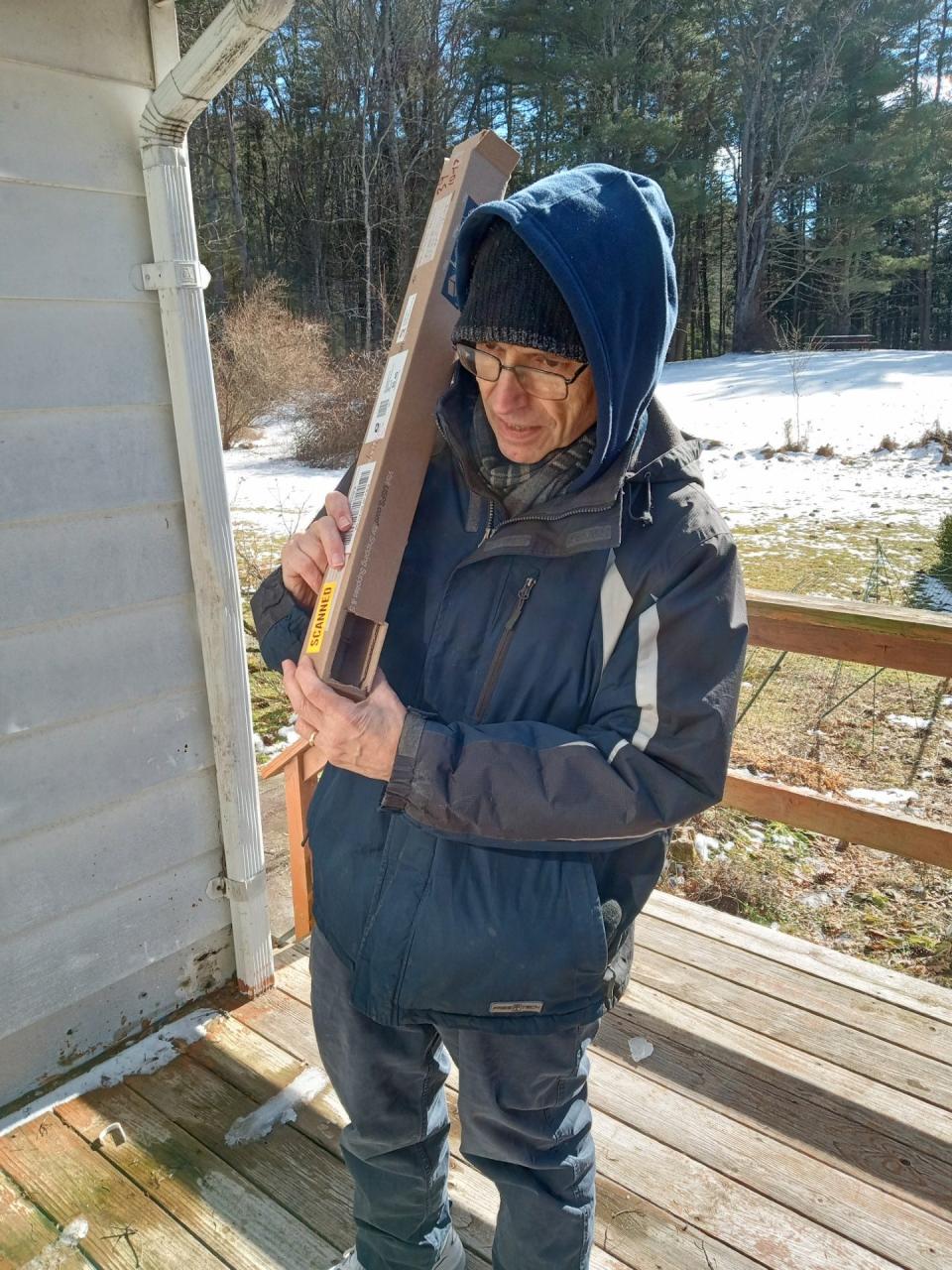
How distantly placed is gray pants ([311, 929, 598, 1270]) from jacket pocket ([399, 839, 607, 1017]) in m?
0.10

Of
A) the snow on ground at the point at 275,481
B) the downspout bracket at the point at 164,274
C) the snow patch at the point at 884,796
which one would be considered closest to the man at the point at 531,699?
the downspout bracket at the point at 164,274

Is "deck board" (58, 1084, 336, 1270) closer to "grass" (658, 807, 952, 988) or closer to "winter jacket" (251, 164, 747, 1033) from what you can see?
"winter jacket" (251, 164, 747, 1033)

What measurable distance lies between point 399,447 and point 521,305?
0.24 metres

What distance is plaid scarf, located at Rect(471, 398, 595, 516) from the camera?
1.10 m

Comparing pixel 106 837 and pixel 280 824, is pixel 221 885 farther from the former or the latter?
pixel 280 824

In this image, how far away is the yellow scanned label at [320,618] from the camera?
1.08 m

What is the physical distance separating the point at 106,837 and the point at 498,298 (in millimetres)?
1569

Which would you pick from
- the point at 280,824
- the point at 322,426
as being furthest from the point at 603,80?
the point at 280,824

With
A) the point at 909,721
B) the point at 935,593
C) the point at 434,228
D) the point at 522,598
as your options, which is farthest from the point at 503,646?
the point at 935,593

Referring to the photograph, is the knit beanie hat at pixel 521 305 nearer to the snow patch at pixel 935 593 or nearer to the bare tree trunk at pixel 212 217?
the snow patch at pixel 935 593

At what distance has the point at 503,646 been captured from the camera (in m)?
1.13

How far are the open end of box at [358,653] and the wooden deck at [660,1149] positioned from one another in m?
1.23

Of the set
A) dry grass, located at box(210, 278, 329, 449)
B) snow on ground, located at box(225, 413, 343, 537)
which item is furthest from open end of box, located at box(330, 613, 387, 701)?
dry grass, located at box(210, 278, 329, 449)

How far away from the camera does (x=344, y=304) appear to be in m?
24.7
